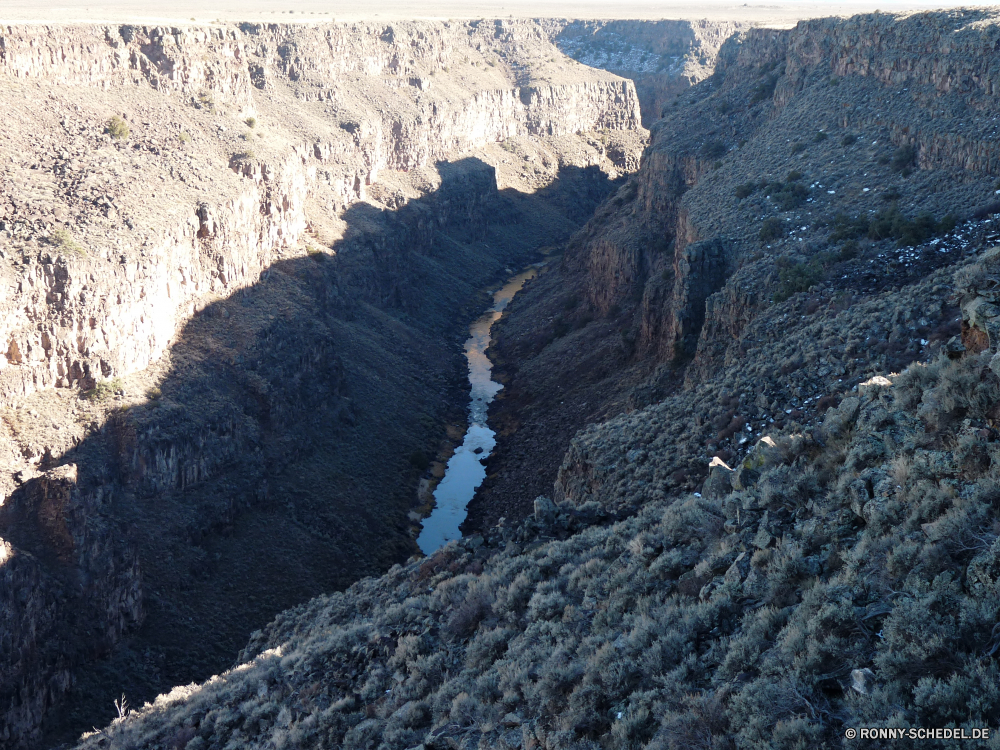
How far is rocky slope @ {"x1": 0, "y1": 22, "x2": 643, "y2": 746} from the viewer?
4378 cm

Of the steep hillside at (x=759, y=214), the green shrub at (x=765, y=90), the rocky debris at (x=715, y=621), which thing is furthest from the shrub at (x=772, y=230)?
the green shrub at (x=765, y=90)

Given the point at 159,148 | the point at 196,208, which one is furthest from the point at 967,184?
the point at 159,148

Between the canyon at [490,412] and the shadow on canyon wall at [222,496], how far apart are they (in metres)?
0.22

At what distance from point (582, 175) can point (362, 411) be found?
311 ft

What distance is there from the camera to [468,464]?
67375 mm

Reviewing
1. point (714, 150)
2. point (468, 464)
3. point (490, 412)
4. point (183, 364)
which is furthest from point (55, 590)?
point (714, 150)

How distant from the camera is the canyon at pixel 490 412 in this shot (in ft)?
48.9

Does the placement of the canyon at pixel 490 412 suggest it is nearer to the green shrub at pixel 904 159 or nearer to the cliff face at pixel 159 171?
the cliff face at pixel 159 171

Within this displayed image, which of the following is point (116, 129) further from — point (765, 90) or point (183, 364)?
point (765, 90)

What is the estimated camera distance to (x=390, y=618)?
23.4m

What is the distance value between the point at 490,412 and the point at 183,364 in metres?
27.2

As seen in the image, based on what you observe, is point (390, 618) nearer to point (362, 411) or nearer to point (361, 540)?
point (361, 540)

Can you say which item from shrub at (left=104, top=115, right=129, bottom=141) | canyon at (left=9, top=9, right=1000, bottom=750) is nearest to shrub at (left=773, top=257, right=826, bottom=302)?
canyon at (left=9, top=9, right=1000, bottom=750)

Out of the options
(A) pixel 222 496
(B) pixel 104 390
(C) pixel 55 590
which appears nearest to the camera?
(C) pixel 55 590
